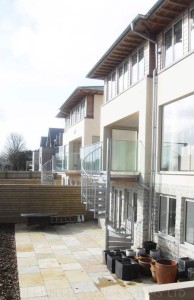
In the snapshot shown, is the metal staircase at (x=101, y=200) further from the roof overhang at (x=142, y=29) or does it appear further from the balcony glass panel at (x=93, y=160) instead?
the roof overhang at (x=142, y=29)

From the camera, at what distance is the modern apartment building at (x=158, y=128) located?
1020 cm

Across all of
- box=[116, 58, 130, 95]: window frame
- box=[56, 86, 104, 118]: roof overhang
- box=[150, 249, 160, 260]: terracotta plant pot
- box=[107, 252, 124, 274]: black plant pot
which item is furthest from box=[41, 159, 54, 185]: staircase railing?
box=[150, 249, 160, 260]: terracotta plant pot

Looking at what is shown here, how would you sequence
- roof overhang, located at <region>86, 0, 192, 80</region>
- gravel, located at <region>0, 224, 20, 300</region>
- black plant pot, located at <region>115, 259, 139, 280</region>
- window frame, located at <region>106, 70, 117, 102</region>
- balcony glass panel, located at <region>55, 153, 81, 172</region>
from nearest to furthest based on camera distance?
1. gravel, located at <region>0, 224, 20, 300</region>
2. black plant pot, located at <region>115, 259, 139, 280</region>
3. roof overhang, located at <region>86, 0, 192, 80</region>
4. window frame, located at <region>106, 70, 117, 102</region>
5. balcony glass panel, located at <region>55, 153, 81, 172</region>

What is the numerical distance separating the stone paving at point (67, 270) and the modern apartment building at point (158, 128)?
1.52 metres

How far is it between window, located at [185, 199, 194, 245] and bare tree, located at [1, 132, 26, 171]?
66.4m

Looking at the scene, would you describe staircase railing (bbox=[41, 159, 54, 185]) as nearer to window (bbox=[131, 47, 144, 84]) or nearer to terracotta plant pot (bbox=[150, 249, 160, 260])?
window (bbox=[131, 47, 144, 84])

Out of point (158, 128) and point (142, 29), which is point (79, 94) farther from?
point (158, 128)

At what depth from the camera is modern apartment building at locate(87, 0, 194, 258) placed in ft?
33.4

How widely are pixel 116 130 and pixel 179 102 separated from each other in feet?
20.4

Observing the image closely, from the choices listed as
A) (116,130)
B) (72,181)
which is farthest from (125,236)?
(72,181)

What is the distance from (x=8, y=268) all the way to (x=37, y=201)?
26.5 ft

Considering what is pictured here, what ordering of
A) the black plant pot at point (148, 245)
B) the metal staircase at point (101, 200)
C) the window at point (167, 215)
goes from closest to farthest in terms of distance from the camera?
the window at point (167, 215), the black plant pot at point (148, 245), the metal staircase at point (101, 200)

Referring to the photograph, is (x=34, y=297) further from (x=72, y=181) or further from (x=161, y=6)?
(x=72, y=181)

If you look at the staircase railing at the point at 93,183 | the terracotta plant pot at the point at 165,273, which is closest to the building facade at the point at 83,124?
the staircase railing at the point at 93,183
